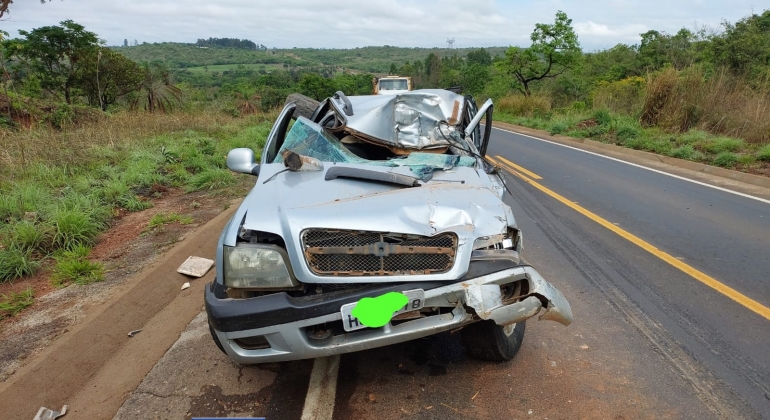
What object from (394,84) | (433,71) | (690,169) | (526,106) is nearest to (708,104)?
(690,169)

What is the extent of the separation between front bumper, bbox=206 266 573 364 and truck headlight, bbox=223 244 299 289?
0.08 meters

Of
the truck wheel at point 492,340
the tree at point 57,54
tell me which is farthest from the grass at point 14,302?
the tree at point 57,54

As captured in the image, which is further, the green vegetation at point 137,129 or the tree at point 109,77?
the tree at point 109,77

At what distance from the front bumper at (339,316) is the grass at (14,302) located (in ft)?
7.68

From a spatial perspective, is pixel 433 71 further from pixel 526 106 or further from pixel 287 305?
pixel 287 305

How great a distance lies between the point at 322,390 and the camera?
2.84 metres

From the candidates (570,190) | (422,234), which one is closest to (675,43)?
(570,190)

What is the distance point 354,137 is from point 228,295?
2.13 meters

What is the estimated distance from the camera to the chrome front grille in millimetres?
2420

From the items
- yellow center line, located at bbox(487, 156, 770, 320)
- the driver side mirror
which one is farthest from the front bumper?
yellow center line, located at bbox(487, 156, 770, 320)

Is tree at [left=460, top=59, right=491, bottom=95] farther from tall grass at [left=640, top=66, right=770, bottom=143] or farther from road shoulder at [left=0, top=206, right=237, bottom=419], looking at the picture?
road shoulder at [left=0, top=206, right=237, bottom=419]

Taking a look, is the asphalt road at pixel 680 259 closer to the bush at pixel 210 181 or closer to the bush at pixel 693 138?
the bush at pixel 693 138

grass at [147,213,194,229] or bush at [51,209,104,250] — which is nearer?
bush at [51,209,104,250]

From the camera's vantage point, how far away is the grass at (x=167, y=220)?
5730 millimetres
